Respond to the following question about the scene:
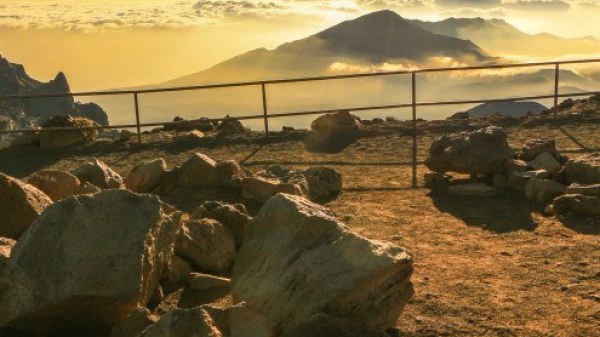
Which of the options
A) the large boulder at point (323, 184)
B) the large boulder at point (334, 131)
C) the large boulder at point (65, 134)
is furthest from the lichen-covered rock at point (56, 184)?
the large boulder at point (65, 134)

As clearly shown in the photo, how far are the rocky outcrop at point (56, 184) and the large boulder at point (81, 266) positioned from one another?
Answer: 8.14 feet

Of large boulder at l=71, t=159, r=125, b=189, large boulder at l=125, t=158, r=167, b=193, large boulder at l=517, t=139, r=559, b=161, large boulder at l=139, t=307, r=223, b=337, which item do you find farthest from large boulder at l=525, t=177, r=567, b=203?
large boulder at l=139, t=307, r=223, b=337

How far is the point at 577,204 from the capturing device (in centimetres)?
826

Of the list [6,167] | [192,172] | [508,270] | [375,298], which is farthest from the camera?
[6,167]

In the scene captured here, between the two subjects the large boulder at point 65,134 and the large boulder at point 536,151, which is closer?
the large boulder at point 536,151

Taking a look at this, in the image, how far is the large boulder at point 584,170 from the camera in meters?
8.93

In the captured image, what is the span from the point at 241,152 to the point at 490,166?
5.33m

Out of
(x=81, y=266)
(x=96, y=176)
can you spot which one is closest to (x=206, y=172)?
(x=96, y=176)

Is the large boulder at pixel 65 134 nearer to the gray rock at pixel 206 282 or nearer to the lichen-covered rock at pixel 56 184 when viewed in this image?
the lichen-covered rock at pixel 56 184

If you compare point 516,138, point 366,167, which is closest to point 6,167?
point 366,167

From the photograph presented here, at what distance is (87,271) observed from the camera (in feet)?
17.4

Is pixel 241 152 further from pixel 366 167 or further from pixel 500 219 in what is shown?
pixel 500 219

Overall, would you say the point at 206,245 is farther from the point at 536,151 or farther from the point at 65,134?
the point at 65,134

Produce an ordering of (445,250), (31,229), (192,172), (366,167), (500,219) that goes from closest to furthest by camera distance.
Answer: (31,229) → (445,250) → (500,219) → (192,172) → (366,167)
